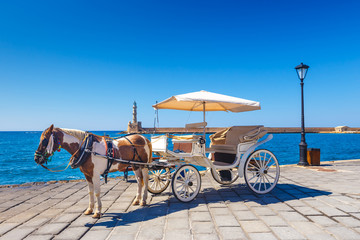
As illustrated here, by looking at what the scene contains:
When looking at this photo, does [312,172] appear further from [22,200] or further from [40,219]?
[22,200]

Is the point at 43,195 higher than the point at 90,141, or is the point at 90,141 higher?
the point at 90,141

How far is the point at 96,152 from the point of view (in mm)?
4258

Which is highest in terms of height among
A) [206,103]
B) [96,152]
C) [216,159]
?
[206,103]

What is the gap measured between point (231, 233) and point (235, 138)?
10.4 feet

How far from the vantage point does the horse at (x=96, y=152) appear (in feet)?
12.9

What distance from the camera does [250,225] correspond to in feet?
12.3

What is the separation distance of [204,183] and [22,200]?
4572mm

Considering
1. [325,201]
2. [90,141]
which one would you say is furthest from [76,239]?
[325,201]

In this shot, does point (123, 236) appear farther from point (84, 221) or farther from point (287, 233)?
point (287, 233)

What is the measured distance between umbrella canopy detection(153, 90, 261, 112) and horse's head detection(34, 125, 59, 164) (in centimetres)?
254

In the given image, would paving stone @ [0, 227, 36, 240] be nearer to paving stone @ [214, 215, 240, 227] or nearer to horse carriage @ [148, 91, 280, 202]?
horse carriage @ [148, 91, 280, 202]

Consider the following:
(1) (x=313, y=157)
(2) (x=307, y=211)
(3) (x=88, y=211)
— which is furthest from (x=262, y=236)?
(1) (x=313, y=157)

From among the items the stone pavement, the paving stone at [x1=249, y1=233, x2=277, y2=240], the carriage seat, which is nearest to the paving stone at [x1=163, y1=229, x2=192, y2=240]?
the stone pavement

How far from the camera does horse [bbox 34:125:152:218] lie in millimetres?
3941
